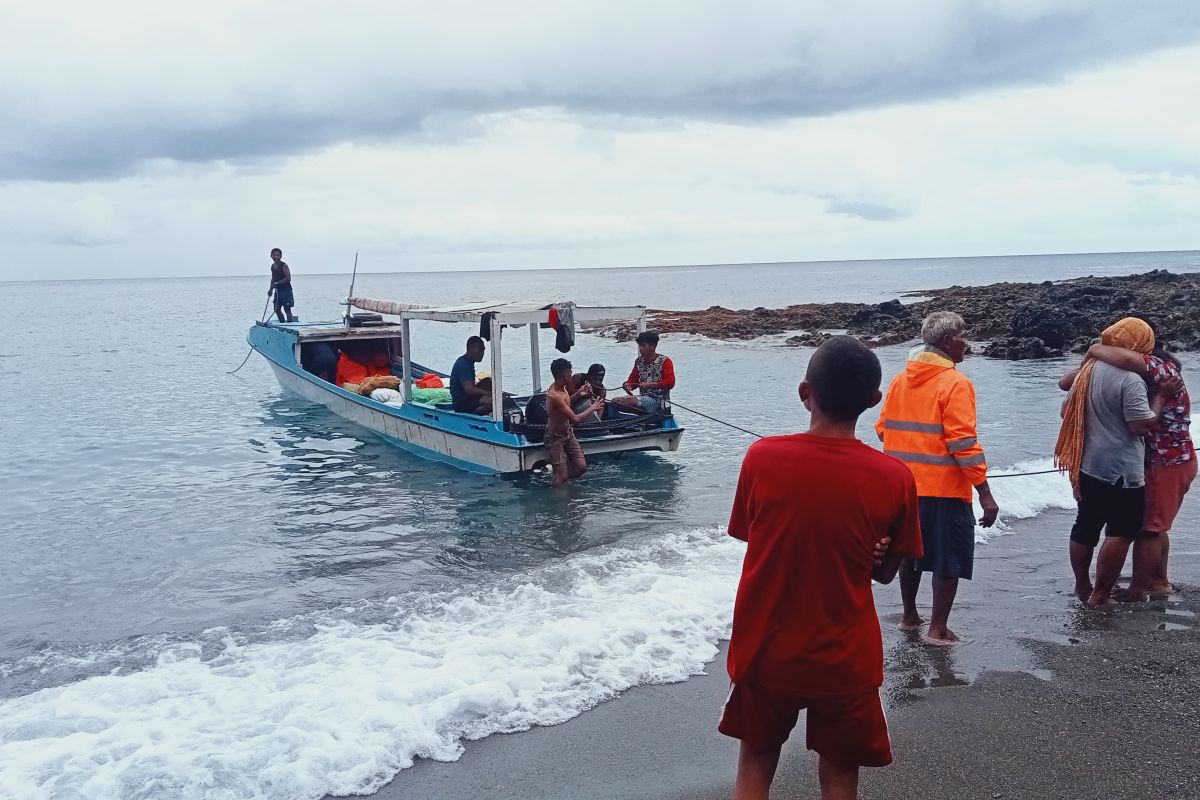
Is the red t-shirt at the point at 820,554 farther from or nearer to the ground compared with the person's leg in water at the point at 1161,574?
farther from the ground

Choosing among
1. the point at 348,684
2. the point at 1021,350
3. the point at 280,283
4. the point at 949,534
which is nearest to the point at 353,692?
the point at 348,684

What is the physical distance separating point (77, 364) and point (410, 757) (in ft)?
121

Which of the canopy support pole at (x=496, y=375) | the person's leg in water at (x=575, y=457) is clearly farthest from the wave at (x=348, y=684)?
the canopy support pole at (x=496, y=375)

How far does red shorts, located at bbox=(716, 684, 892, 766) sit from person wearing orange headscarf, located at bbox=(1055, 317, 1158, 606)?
3.56m

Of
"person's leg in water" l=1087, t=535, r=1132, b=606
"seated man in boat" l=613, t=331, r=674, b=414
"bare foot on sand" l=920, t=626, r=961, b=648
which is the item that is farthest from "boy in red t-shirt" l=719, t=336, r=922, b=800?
"seated man in boat" l=613, t=331, r=674, b=414

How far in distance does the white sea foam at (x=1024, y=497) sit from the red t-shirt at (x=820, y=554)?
5991 mm

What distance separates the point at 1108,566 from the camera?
19.0ft

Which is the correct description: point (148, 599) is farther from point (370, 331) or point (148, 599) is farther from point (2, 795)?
point (370, 331)

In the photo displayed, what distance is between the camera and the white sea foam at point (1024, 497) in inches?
344

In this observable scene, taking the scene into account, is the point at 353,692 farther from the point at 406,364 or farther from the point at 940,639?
the point at 406,364

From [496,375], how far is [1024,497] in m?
6.39

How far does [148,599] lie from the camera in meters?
8.38

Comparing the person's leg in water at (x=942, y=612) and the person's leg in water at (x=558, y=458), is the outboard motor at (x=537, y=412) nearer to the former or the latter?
the person's leg in water at (x=558, y=458)

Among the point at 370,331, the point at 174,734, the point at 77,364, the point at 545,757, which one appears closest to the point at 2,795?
the point at 174,734
